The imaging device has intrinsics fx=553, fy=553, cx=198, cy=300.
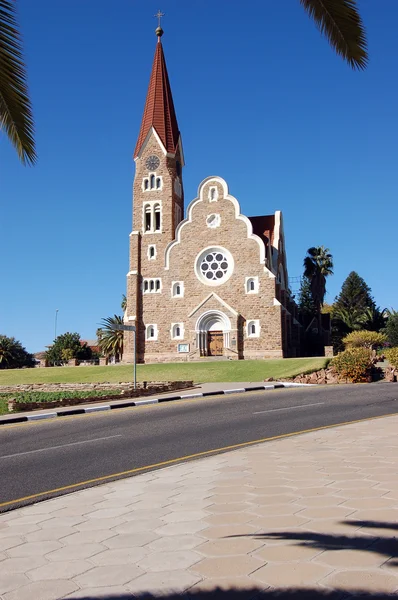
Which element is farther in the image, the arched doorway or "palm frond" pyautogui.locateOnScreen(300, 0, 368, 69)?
the arched doorway

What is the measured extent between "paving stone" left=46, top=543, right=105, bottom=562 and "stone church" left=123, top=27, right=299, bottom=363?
37.7 m

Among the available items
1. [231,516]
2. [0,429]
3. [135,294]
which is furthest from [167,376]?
[231,516]

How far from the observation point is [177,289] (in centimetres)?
4559

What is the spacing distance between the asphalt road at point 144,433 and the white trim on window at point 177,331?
2649 centimetres

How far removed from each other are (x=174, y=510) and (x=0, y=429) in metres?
8.90

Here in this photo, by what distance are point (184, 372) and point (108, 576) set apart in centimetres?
3150

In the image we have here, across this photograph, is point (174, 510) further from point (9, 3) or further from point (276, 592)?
point (9, 3)

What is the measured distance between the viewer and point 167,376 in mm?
34438

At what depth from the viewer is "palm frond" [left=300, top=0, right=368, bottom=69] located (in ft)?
16.6

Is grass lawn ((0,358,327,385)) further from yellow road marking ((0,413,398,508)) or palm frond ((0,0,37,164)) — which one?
palm frond ((0,0,37,164))

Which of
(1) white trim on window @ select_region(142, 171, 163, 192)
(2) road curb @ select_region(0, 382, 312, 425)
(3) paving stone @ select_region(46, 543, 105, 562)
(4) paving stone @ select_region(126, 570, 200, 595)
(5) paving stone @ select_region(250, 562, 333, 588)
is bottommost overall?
(3) paving stone @ select_region(46, 543, 105, 562)

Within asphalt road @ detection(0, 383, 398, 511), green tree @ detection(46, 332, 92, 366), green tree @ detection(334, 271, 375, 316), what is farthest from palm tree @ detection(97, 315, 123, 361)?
asphalt road @ detection(0, 383, 398, 511)

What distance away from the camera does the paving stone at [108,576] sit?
3.75 metres

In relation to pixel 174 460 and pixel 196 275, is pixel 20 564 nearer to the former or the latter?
pixel 174 460
